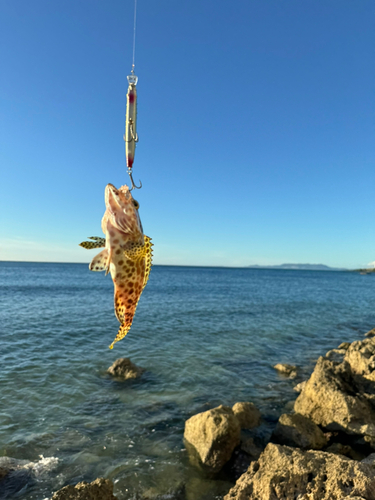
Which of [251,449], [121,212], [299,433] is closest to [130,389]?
[251,449]

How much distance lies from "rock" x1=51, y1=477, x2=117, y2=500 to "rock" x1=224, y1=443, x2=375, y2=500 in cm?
265

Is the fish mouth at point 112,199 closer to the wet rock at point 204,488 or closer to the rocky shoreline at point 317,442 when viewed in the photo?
the rocky shoreline at point 317,442

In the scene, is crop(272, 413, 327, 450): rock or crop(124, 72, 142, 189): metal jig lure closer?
crop(124, 72, 142, 189): metal jig lure

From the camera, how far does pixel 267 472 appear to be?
20.6 ft

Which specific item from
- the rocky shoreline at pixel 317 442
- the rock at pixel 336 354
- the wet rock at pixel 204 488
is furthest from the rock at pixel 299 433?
the rock at pixel 336 354

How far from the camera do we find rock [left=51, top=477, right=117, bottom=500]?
6273mm

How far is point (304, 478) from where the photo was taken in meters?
5.88

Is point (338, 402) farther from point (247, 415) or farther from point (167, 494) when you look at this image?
point (167, 494)

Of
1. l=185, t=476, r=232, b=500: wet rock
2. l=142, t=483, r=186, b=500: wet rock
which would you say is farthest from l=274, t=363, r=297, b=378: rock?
l=142, t=483, r=186, b=500: wet rock

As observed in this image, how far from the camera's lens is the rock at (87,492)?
20.6 feet

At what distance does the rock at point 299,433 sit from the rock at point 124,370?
7914 mm

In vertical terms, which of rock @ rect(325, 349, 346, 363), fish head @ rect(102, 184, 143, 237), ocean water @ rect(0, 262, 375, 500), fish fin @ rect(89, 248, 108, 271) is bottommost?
ocean water @ rect(0, 262, 375, 500)

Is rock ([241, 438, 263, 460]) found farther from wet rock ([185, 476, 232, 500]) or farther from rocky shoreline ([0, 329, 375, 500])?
wet rock ([185, 476, 232, 500])

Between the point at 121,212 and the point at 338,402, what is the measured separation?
34.3ft
